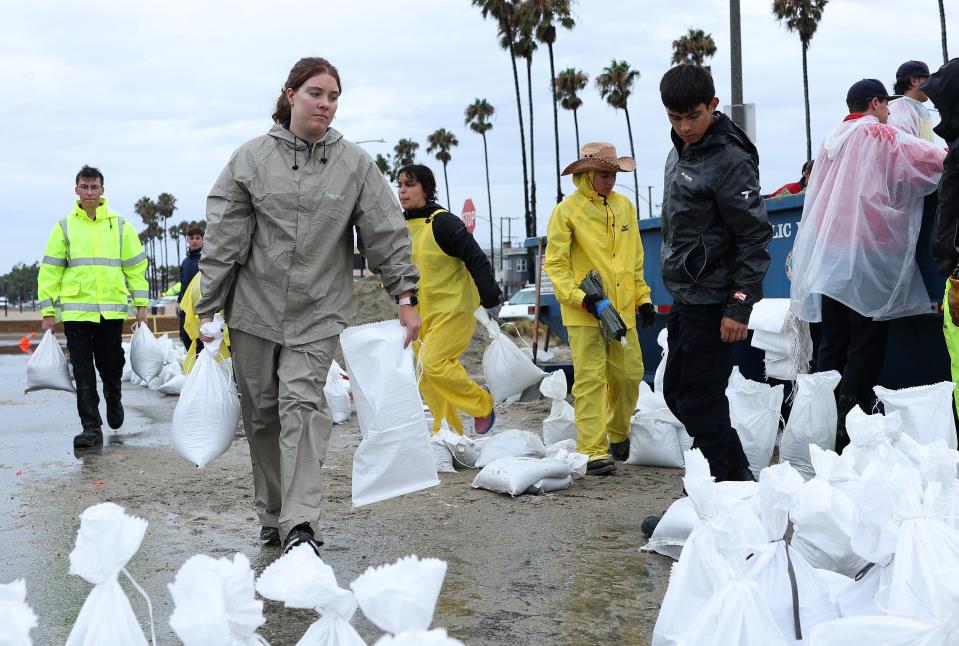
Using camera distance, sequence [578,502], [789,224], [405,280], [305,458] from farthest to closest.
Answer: [789,224] < [578,502] < [405,280] < [305,458]

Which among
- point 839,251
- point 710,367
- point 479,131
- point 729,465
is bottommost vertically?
point 729,465

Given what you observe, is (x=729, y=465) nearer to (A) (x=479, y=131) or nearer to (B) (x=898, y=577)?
(B) (x=898, y=577)

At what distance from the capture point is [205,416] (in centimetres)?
441

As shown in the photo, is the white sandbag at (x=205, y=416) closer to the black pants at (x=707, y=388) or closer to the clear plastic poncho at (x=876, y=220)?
the black pants at (x=707, y=388)

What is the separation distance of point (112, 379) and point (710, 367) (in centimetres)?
499

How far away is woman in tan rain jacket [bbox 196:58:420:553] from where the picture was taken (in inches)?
151

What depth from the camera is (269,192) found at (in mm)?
3861

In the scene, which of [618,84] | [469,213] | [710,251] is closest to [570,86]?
[618,84]

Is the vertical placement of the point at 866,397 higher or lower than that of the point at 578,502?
higher

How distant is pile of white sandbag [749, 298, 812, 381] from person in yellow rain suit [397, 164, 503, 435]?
1587 mm

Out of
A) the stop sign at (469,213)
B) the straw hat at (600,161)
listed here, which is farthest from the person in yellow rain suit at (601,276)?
the stop sign at (469,213)

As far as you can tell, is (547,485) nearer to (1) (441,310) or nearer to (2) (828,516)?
(1) (441,310)

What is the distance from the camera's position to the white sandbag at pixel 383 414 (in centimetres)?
390

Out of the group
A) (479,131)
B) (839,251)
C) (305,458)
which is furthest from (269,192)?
(479,131)
